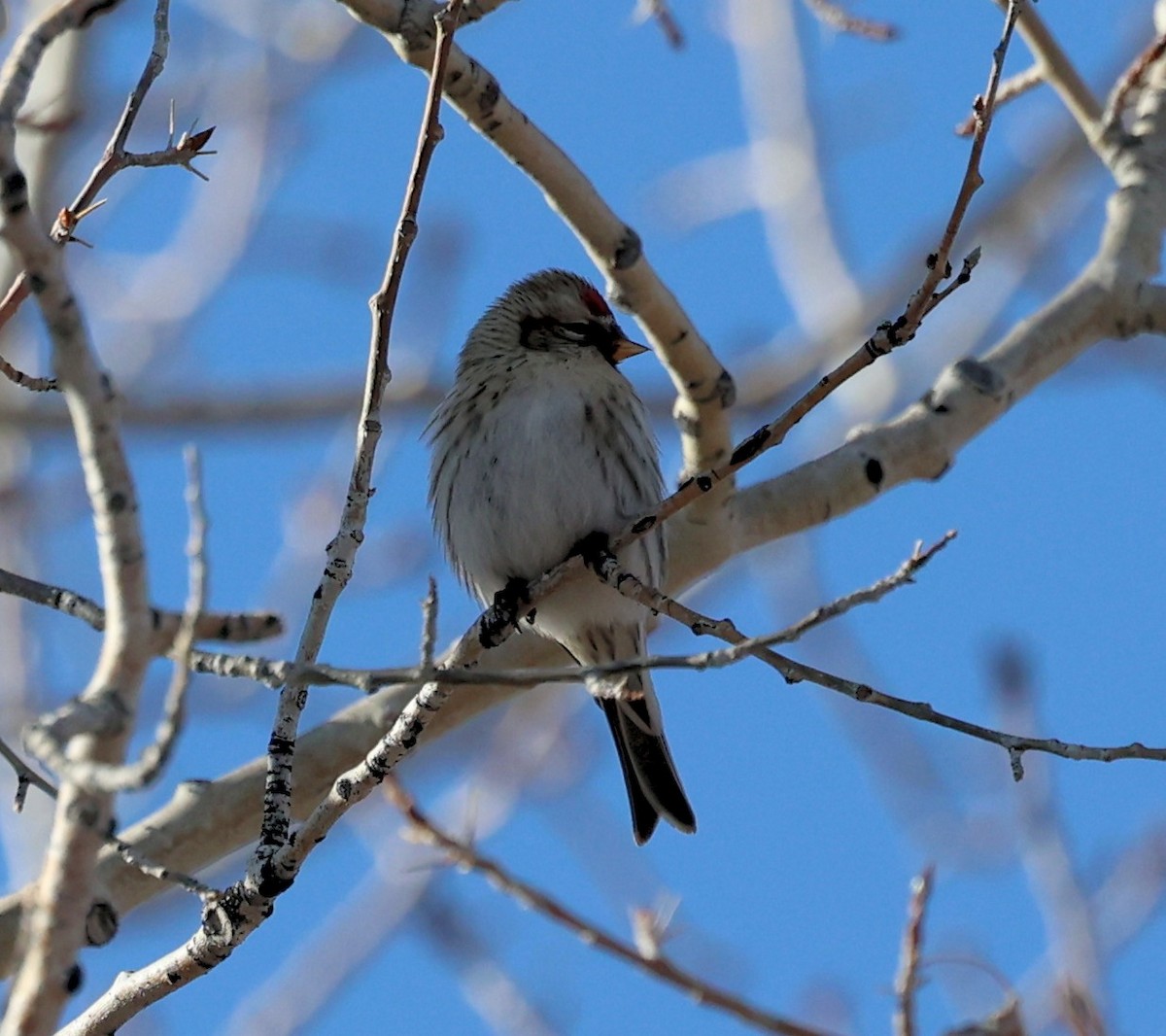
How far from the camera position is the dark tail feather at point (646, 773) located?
174 inches

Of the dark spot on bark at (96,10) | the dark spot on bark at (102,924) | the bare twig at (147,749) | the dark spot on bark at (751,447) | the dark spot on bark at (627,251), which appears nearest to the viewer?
the bare twig at (147,749)

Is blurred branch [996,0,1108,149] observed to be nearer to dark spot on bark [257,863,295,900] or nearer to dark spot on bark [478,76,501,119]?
dark spot on bark [478,76,501,119]

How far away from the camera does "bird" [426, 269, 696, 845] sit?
421 cm

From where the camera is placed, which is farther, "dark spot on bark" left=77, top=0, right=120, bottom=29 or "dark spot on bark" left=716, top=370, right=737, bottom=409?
"dark spot on bark" left=716, top=370, right=737, bottom=409

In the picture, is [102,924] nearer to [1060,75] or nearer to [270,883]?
[270,883]

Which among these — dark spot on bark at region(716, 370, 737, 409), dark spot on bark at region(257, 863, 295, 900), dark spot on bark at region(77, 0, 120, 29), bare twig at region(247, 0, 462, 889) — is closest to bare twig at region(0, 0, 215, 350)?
dark spot on bark at region(77, 0, 120, 29)

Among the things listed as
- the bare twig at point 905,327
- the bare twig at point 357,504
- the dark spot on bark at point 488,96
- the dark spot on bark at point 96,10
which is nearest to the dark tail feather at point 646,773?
the dark spot on bark at point 488,96

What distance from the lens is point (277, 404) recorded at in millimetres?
7023

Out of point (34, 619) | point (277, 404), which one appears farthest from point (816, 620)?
point (34, 619)

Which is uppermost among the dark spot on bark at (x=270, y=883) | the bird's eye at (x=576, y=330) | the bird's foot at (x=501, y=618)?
the bird's eye at (x=576, y=330)

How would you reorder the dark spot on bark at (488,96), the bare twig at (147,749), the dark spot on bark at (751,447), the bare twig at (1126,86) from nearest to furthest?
the bare twig at (147,749) → the dark spot on bark at (751,447) → the dark spot on bark at (488,96) → the bare twig at (1126,86)

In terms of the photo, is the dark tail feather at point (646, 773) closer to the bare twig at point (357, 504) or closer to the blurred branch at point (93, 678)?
the bare twig at point (357, 504)

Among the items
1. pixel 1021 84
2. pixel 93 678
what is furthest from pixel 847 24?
pixel 93 678

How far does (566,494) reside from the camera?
4180mm
